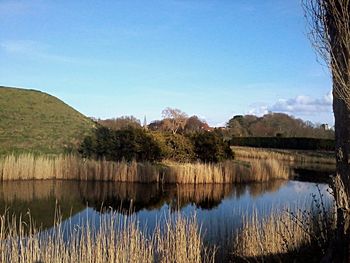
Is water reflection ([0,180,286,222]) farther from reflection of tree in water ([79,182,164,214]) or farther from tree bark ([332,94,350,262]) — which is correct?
tree bark ([332,94,350,262])

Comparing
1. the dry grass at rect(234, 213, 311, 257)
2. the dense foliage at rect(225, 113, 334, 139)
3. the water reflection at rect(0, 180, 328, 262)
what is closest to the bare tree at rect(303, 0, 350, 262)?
the dry grass at rect(234, 213, 311, 257)

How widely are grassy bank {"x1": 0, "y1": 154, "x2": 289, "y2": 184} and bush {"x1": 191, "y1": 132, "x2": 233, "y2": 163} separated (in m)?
2.79

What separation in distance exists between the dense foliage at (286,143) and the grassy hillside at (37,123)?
57.5 feet

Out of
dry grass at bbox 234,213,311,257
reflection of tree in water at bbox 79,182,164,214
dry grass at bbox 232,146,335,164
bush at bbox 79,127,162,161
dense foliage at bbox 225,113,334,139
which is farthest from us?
dense foliage at bbox 225,113,334,139

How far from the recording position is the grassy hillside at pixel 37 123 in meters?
30.4

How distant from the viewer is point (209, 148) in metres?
23.5

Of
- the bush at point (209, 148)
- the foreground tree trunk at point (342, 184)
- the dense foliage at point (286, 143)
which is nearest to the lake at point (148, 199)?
the bush at point (209, 148)

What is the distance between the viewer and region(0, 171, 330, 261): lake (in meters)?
12.5

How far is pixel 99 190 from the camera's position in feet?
58.1

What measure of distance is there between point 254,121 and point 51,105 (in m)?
31.3

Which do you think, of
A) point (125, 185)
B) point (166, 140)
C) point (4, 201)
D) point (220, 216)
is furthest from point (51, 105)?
point (220, 216)

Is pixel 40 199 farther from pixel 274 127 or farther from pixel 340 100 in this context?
pixel 274 127

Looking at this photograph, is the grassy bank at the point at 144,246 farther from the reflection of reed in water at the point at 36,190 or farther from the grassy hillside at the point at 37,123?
the grassy hillside at the point at 37,123

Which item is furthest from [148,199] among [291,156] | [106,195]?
[291,156]
